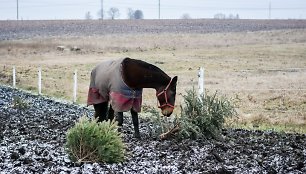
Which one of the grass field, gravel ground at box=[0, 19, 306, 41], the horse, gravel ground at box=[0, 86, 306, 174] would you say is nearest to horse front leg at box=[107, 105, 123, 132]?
the horse

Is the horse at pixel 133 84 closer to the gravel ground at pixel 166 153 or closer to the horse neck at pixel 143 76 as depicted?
the horse neck at pixel 143 76

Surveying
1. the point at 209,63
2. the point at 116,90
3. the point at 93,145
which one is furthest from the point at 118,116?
the point at 209,63

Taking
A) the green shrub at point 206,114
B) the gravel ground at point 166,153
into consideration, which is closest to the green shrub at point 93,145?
the gravel ground at point 166,153

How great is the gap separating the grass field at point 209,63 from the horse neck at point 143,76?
1981 millimetres

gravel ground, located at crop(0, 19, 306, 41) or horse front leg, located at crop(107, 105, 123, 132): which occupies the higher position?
gravel ground, located at crop(0, 19, 306, 41)

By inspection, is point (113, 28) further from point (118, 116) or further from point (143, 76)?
point (143, 76)

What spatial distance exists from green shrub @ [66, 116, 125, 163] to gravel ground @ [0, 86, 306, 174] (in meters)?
0.16

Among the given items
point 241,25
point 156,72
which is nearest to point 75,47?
point 241,25

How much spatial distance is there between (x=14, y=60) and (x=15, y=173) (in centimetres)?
3769

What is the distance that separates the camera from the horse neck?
10.5 m

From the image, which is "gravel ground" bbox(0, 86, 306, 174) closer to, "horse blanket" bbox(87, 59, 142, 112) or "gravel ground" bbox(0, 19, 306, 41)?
"horse blanket" bbox(87, 59, 142, 112)

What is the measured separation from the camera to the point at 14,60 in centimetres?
4372

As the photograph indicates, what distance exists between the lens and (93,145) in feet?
26.9

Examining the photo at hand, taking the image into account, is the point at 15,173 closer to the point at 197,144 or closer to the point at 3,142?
the point at 3,142
